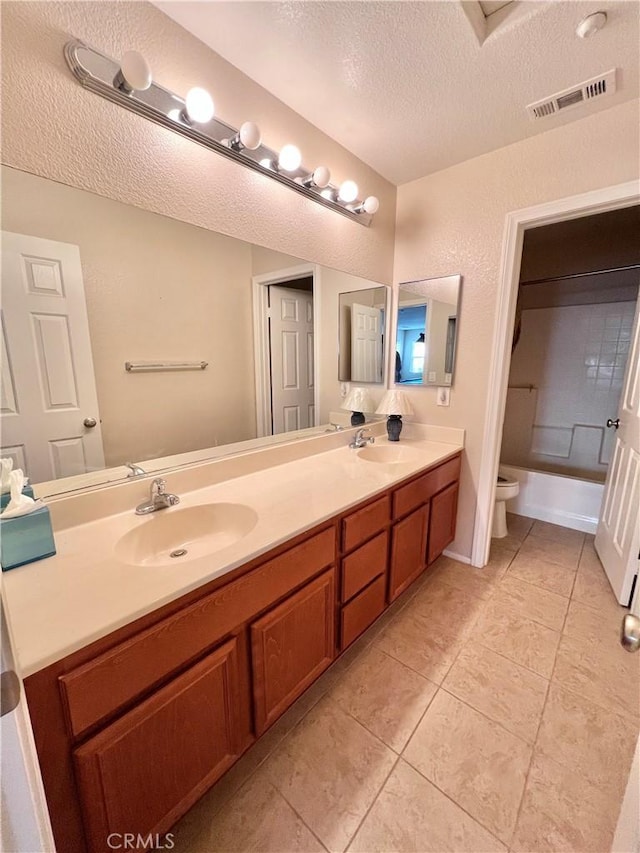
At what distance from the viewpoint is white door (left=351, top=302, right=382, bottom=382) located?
2084 millimetres

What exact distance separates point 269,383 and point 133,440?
25.2 inches

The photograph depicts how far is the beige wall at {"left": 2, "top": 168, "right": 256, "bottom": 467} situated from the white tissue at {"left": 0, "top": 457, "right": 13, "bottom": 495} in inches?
10.5

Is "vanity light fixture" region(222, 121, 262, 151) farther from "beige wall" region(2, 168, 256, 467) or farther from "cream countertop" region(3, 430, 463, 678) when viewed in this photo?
"cream countertop" region(3, 430, 463, 678)

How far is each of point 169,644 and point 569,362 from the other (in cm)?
381

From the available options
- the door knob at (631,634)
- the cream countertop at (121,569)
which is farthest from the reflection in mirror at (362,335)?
the door knob at (631,634)

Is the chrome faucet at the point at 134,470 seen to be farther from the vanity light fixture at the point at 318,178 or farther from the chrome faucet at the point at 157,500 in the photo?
the vanity light fixture at the point at 318,178

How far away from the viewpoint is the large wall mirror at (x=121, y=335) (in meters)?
0.95

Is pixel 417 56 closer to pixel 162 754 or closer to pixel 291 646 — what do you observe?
pixel 291 646

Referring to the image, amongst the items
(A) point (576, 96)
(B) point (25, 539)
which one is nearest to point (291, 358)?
(B) point (25, 539)

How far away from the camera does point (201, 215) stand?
1.26m

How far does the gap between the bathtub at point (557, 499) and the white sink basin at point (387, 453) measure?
1.32m

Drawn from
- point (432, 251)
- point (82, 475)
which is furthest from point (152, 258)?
point (432, 251)

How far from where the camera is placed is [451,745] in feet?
3.96

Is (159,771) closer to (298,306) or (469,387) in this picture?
(298,306)
